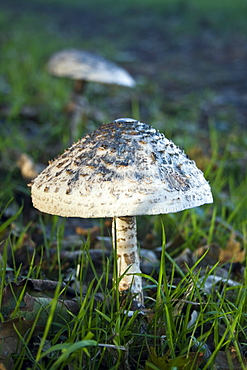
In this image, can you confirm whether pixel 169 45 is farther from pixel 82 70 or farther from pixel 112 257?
pixel 112 257

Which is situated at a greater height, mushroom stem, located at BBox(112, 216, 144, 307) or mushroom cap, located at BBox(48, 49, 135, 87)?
mushroom cap, located at BBox(48, 49, 135, 87)

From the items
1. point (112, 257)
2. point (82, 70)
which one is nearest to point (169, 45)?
point (82, 70)

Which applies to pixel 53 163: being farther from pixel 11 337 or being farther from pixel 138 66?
pixel 138 66

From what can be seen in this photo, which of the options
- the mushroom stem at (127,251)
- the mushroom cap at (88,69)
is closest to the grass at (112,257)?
the mushroom stem at (127,251)

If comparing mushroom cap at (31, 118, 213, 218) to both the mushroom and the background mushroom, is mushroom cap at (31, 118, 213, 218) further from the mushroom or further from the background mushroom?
the background mushroom

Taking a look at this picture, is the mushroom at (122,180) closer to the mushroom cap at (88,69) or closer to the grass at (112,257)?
the grass at (112,257)

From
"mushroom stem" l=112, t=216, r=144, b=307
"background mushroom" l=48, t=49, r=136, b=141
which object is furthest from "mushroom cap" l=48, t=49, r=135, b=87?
"mushroom stem" l=112, t=216, r=144, b=307

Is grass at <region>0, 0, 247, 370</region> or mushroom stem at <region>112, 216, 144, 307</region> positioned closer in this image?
grass at <region>0, 0, 247, 370</region>
